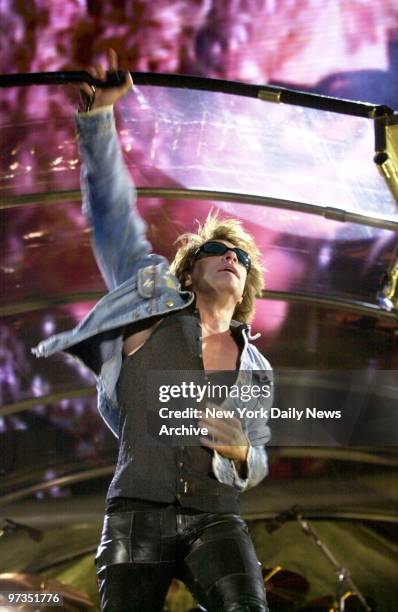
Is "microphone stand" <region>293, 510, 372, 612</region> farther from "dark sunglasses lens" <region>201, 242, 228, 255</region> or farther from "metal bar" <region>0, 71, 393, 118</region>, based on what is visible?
"metal bar" <region>0, 71, 393, 118</region>

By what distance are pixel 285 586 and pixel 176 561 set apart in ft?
11.7

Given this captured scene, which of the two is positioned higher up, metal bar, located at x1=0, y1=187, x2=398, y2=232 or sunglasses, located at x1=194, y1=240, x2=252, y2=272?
sunglasses, located at x1=194, y1=240, x2=252, y2=272

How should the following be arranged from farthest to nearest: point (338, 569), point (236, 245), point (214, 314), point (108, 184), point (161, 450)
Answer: point (338, 569)
point (236, 245)
point (214, 314)
point (108, 184)
point (161, 450)

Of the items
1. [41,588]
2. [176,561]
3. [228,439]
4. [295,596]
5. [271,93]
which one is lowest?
[295,596]

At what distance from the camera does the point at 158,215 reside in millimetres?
5988

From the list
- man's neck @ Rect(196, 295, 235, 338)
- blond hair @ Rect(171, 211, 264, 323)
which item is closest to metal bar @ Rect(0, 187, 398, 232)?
blond hair @ Rect(171, 211, 264, 323)

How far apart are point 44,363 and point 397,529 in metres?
3.42

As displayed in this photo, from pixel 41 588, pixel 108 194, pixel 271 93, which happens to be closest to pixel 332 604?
pixel 41 588

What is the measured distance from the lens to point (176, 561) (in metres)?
2.74

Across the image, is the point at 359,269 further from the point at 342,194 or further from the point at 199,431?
the point at 199,431

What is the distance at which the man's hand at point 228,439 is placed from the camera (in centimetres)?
300

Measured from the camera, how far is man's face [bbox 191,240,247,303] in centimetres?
338

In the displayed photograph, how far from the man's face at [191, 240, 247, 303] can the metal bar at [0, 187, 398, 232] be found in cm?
224

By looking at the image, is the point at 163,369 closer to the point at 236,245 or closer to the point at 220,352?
the point at 220,352
